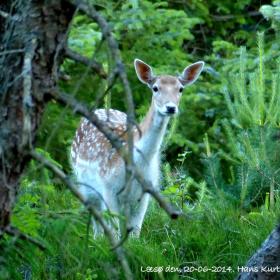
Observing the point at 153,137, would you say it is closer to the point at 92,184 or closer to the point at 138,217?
the point at 92,184

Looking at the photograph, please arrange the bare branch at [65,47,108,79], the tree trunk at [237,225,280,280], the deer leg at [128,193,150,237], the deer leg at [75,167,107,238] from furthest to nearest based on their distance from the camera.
Answer: the deer leg at [75,167,107,238] < the deer leg at [128,193,150,237] < the tree trunk at [237,225,280,280] < the bare branch at [65,47,108,79]

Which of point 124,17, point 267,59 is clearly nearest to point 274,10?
point 267,59

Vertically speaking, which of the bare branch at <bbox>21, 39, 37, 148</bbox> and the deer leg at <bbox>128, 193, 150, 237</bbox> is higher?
the bare branch at <bbox>21, 39, 37, 148</bbox>

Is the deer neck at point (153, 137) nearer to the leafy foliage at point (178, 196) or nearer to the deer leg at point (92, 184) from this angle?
the leafy foliage at point (178, 196)

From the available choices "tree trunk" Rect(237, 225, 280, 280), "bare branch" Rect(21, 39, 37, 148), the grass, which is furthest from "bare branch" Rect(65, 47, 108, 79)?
the grass

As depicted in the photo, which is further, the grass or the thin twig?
the grass

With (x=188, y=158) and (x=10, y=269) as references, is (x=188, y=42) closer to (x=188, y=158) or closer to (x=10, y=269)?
(x=188, y=158)

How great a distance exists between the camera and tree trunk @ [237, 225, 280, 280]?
4.54 metres

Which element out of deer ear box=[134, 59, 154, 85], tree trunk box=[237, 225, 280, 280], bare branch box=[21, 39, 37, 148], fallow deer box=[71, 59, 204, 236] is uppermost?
bare branch box=[21, 39, 37, 148]

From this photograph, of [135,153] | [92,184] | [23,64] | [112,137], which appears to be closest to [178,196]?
[135,153]

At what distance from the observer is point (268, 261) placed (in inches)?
180

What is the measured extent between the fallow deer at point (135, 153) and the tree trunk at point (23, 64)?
11.7ft

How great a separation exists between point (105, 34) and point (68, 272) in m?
2.72

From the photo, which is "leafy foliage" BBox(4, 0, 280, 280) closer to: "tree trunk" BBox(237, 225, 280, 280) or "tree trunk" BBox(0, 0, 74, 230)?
"tree trunk" BBox(0, 0, 74, 230)
